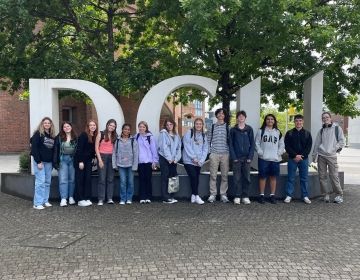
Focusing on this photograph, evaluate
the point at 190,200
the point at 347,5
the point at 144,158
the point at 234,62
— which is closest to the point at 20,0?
the point at 144,158

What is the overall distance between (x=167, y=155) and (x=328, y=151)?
10.4ft

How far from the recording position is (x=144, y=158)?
7.92 m

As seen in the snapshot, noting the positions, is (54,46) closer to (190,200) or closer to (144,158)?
(144,158)

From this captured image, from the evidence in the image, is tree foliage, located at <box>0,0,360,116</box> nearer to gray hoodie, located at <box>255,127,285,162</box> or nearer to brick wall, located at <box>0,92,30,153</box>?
gray hoodie, located at <box>255,127,285,162</box>

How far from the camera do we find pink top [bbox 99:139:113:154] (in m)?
7.86

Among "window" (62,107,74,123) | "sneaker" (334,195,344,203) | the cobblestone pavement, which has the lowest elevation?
the cobblestone pavement

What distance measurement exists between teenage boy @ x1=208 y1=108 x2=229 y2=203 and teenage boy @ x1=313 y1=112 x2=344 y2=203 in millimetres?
1882


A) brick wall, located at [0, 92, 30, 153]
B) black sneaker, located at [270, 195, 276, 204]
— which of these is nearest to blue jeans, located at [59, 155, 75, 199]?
black sneaker, located at [270, 195, 276, 204]

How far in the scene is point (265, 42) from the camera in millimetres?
8172

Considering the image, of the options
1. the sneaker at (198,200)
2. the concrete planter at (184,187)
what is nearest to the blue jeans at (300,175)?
the concrete planter at (184,187)

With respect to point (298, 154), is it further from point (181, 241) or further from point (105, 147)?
point (105, 147)

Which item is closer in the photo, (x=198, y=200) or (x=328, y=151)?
(x=198, y=200)

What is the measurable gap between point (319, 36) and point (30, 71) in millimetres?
6554

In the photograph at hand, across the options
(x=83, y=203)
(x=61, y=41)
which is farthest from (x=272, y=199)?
(x=61, y=41)
